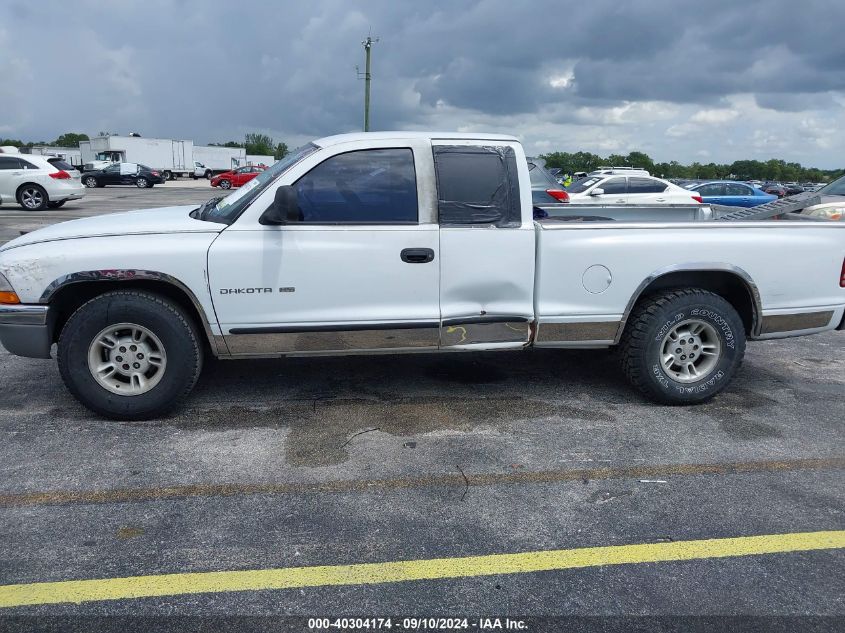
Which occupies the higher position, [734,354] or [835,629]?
[734,354]

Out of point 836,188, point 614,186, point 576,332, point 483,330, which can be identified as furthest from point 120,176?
point 576,332

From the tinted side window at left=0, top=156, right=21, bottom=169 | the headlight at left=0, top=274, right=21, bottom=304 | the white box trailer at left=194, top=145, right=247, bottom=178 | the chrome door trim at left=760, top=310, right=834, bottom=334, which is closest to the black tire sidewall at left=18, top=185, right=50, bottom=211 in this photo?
the tinted side window at left=0, top=156, right=21, bottom=169

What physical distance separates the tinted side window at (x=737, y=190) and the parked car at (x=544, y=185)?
1041 centimetres

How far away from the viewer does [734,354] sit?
4762mm

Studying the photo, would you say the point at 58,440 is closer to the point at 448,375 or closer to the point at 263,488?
the point at 263,488

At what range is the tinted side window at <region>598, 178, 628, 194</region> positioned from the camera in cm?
1633

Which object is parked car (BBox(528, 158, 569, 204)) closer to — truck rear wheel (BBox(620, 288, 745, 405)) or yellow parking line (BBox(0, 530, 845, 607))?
truck rear wheel (BBox(620, 288, 745, 405))

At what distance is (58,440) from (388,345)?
6.76ft

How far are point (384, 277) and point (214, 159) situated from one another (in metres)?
65.8

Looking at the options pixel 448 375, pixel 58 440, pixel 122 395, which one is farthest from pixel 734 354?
pixel 58 440

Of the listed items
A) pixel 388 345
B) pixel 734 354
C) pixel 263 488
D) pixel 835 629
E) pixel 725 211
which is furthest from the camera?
pixel 725 211

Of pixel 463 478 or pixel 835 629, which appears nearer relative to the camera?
pixel 835 629

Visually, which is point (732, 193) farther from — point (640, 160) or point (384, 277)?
point (640, 160)

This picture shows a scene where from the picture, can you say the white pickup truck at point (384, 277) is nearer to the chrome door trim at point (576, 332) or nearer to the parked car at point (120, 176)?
the chrome door trim at point (576, 332)
